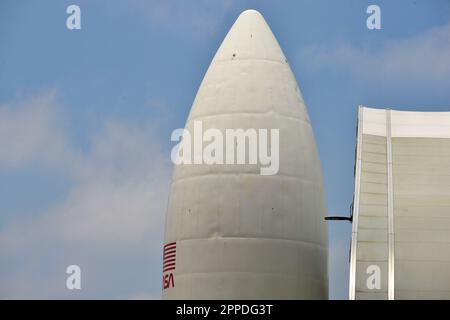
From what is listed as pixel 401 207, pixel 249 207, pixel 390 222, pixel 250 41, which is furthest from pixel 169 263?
pixel 250 41

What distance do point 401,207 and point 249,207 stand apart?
7558 millimetres

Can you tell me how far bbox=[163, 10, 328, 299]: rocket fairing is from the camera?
44.7m

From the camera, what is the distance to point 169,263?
154 ft

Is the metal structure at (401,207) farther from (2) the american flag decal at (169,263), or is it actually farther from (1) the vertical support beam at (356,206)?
(2) the american flag decal at (169,263)

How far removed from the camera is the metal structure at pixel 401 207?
45.6 meters

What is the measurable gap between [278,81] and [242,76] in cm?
165

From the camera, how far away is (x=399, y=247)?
46.4m

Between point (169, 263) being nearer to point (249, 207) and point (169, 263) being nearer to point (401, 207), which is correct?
point (249, 207)

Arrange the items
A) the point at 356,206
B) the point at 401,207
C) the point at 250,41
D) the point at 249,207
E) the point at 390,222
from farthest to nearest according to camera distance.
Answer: the point at 250,41
the point at 401,207
the point at 356,206
the point at 390,222
the point at 249,207

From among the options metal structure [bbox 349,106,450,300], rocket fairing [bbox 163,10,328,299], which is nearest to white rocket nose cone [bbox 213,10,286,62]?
rocket fairing [bbox 163,10,328,299]

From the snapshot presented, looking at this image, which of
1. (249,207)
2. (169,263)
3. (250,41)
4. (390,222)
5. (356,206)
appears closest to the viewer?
(249,207)
